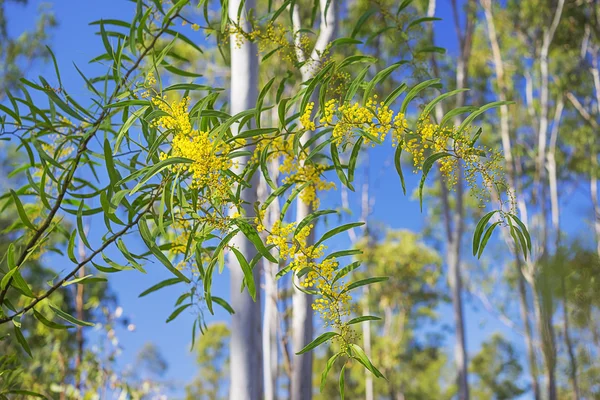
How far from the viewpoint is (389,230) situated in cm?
1001

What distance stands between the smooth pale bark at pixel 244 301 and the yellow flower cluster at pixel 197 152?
36cm

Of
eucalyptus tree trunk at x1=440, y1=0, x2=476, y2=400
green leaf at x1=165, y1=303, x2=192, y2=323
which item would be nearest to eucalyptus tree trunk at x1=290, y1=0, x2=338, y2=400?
green leaf at x1=165, y1=303, x2=192, y2=323

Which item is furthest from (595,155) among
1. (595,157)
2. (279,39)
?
(279,39)

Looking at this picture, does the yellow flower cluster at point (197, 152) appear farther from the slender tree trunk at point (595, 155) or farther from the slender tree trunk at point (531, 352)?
the slender tree trunk at point (595, 155)

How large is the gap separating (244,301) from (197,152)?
542 millimetres

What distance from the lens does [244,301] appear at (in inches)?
51.8

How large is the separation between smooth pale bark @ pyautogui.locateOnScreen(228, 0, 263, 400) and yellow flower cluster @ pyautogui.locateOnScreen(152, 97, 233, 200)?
0.36 m

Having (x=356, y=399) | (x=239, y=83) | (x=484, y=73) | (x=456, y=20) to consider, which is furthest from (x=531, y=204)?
(x=239, y=83)

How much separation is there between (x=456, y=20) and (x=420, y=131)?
596 centimetres

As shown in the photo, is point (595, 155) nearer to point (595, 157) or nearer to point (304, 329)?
point (595, 157)

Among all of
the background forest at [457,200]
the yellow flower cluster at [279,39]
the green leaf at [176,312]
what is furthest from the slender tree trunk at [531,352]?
the green leaf at [176,312]

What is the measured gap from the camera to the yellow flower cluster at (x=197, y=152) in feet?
2.82

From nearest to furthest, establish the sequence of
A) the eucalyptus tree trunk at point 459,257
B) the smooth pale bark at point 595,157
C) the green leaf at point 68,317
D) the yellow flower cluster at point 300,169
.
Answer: the green leaf at point 68,317 → the yellow flower cluster at point 300,169 → the eucalyptus tree trunk at point 459,257 → the smooth pale bark at point 595,157

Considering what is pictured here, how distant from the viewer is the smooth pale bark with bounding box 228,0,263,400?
1283mm
